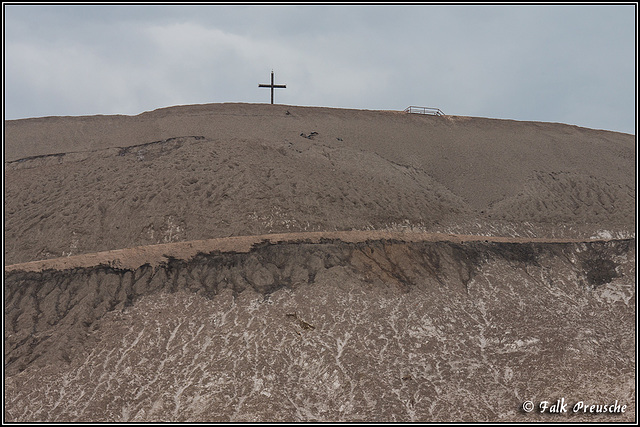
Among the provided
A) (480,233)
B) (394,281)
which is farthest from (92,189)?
(480,233)

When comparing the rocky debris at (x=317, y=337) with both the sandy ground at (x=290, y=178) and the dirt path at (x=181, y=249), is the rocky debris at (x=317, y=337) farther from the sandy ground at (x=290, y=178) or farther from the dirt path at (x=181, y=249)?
the sandy ground at (x=290, y=178)

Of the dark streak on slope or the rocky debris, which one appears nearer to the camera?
the rocky debris

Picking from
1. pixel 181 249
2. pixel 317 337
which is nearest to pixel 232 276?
pixel 181 249

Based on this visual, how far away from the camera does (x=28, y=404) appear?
12.5 meters

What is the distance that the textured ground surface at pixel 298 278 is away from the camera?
13.1 meters

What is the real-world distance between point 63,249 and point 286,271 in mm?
7371

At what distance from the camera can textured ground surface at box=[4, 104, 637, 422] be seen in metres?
13.1

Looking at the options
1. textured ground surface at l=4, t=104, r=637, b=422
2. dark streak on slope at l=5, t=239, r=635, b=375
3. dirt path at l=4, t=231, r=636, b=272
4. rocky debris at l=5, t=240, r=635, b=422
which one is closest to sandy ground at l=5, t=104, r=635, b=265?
textured ground surface at l=4, t=104, r=637, b=422

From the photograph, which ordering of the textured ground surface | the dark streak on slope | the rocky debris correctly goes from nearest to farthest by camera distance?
the rocky debris
the textured ground surface
the dark streak on slope

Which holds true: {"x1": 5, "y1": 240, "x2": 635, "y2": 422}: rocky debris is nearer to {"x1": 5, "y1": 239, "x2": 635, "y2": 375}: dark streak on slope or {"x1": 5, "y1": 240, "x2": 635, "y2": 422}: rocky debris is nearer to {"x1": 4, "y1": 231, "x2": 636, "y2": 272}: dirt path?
{"x1": 5, "y1": 239, "x2": 635, "y2": 375}: dark streak on slope

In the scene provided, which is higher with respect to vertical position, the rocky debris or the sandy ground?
the sandy ground

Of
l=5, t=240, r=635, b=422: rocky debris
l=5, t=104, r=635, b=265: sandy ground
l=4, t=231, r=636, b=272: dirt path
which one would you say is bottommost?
l=5, t=240, r=635, b=422: rocky debris

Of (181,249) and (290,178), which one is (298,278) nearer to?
(181,249)

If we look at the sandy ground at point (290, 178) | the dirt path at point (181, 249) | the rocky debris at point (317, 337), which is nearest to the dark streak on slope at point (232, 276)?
the rocky debris at point (317, 337)
